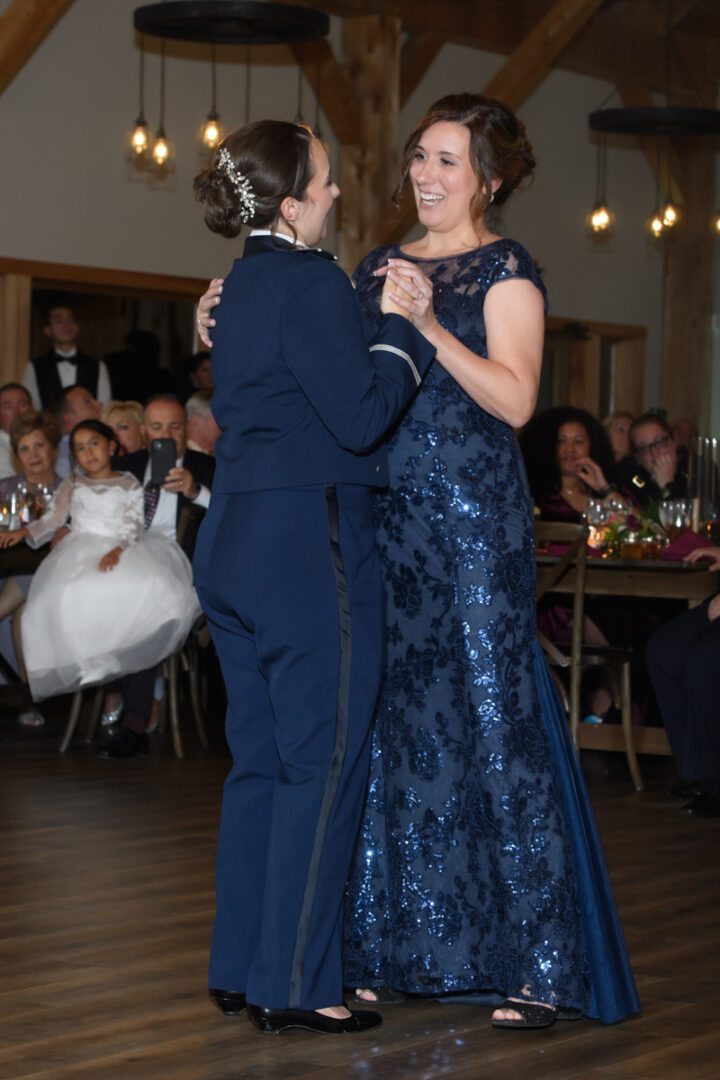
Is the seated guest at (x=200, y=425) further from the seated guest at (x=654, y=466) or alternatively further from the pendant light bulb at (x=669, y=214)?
the pendant light bulb at (x=669, y=214)

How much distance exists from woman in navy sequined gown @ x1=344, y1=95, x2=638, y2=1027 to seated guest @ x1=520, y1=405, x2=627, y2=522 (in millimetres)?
3864

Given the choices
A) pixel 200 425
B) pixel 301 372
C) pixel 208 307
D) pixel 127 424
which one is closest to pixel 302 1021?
pixel 301 372

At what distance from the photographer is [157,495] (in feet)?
21.7

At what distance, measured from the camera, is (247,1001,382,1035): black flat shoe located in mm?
2779

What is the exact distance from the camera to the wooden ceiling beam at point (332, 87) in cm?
1104

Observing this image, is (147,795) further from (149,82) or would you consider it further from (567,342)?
(567,342)

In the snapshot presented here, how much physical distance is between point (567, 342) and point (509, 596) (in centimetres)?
1076

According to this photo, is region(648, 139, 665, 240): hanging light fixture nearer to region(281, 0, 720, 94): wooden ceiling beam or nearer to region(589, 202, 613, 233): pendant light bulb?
region(589, 202, 613, 233): pendant light bulb

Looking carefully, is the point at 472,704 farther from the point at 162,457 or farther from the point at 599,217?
the point at 599,217

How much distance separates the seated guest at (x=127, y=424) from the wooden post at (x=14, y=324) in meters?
2.64

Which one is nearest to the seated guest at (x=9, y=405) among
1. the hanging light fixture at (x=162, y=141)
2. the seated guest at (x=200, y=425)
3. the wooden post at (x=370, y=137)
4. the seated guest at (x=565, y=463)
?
the seated guest at (x=200, y=425)

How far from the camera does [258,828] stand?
2838 millimetres

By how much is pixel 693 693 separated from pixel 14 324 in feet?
19.0

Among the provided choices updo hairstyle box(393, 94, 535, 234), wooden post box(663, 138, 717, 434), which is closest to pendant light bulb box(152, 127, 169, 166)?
wooden post box(663, 138, 717, 434)
